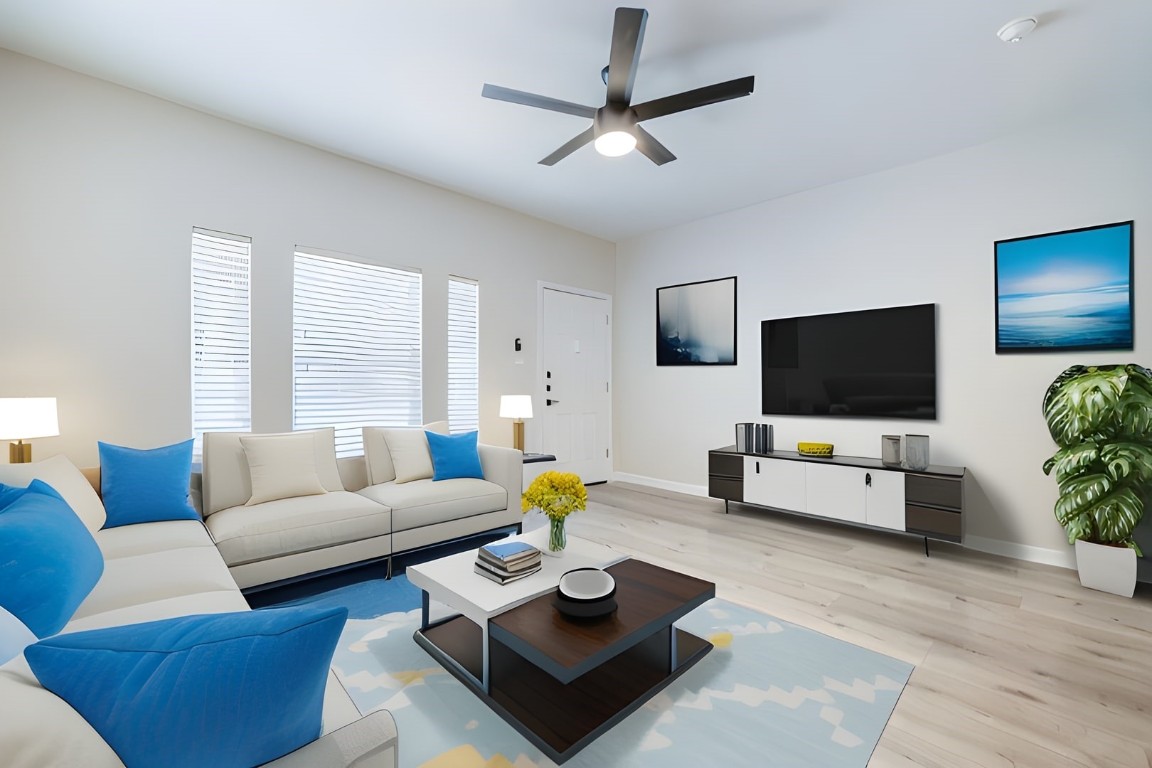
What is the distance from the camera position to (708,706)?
1.81 meters

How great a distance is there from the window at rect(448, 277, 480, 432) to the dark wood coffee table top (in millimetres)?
2690

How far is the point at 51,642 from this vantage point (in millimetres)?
690

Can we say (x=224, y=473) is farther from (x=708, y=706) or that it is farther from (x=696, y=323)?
(x=696, y=323)

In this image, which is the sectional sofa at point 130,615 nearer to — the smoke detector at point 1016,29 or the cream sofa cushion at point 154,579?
the cream sofa cushion at point 154,579

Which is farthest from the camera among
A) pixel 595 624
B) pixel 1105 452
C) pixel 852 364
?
pixel 852 364

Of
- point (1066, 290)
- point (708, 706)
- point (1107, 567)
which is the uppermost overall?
point (1066, 290)

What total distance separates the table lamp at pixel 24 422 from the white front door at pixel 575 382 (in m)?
3.46

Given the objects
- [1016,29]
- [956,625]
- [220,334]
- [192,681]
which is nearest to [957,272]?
[1016,29]

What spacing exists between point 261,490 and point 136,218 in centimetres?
177

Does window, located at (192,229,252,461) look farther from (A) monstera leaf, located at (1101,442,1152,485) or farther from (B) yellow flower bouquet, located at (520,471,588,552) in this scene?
(A) monstera leaf, located at (1101,442,1152,485)

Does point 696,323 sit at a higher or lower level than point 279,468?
higher

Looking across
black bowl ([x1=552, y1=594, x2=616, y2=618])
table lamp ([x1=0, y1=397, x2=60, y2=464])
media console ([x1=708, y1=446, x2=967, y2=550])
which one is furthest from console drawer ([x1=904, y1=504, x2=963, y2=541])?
table lamp ([x1=0, y1=397, x2=60, y2=464])

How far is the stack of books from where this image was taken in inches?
81.5

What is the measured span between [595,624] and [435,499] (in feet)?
5.59
